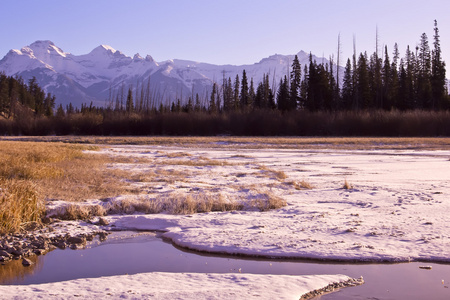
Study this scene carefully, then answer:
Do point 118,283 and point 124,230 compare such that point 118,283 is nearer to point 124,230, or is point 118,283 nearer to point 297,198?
point 124,230

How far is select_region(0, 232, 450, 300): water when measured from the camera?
5492 millimetres

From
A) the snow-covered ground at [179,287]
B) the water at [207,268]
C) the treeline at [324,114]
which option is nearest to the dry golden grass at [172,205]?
the water at [207,268]

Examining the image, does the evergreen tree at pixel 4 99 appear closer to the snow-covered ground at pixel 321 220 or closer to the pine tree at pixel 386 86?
the pine tree at pixel 386 86

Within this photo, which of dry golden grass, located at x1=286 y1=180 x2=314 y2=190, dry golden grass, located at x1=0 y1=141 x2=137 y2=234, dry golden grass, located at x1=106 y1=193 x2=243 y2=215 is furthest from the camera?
dry golden grass, located at x1=286 y1=180 x2=314 y2=190

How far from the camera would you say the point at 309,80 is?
263ft

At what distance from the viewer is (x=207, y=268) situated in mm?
6426

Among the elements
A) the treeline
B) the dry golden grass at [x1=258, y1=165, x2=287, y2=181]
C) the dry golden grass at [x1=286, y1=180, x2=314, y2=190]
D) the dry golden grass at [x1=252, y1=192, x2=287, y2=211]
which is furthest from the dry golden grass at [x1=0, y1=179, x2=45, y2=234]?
the treeline

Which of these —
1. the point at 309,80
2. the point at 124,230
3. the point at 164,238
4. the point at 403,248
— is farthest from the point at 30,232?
the point at 309,80

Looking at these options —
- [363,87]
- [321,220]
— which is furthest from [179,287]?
[363,87]

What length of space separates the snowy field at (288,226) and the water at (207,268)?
306 millimetres

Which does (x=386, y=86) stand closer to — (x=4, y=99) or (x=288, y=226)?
(x=288, y=226)

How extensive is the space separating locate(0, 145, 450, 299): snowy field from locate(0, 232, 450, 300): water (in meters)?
0.31

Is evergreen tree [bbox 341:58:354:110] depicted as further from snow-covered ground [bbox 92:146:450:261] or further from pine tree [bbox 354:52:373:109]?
snow-covered ground [bbox 92:146:450:261]

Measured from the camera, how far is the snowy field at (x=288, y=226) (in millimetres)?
5465
